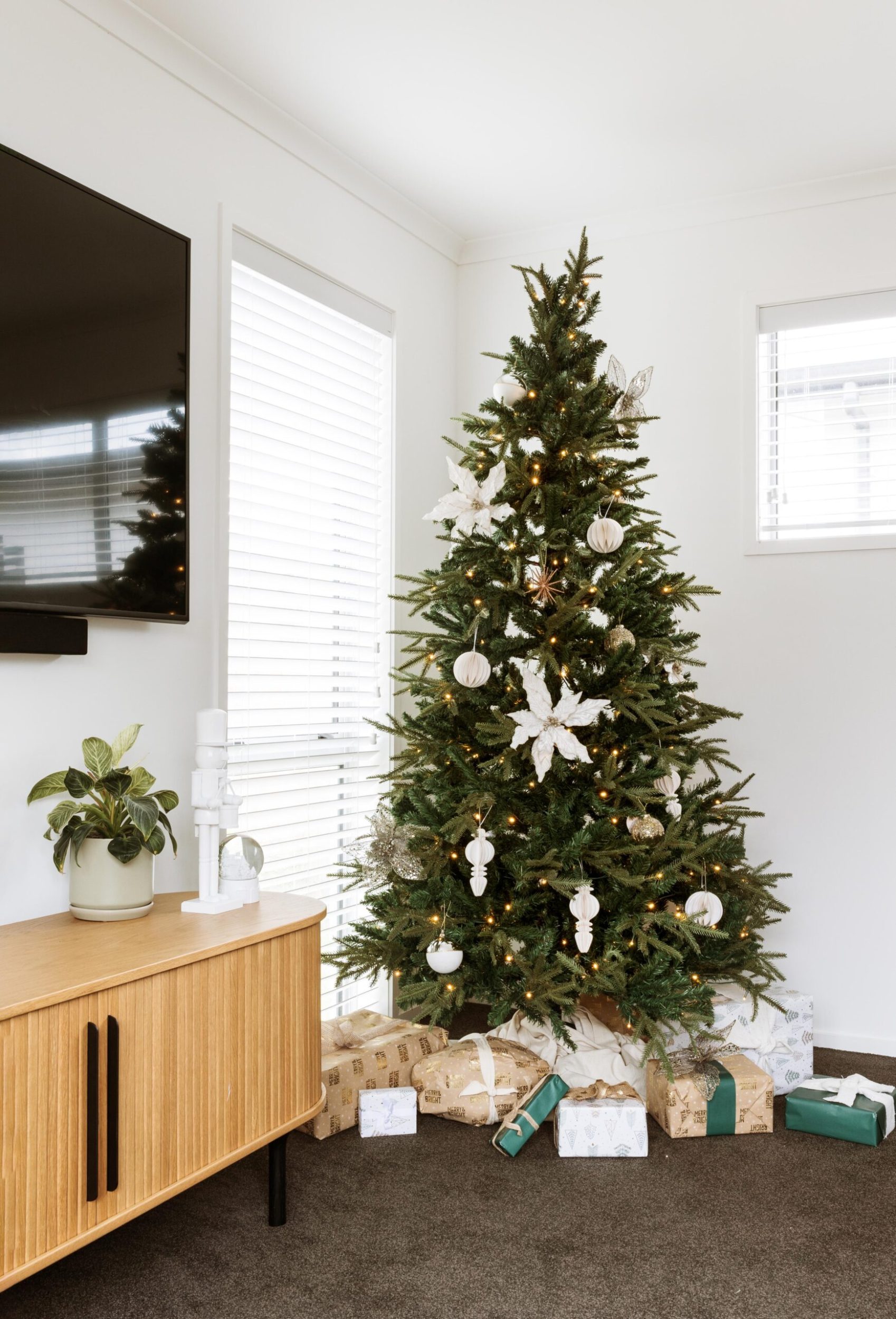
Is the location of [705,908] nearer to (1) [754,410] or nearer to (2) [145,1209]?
(2) [145,1209]

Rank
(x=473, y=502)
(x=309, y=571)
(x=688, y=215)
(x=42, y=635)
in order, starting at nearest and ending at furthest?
(x=42, y=635) < (x=473, y=502) < (x=309, y=571) < (x=688, y=215)

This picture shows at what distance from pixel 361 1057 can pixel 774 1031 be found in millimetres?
1115

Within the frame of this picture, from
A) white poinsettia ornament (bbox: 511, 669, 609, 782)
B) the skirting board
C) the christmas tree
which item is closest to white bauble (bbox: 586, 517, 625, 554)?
the christmas tree

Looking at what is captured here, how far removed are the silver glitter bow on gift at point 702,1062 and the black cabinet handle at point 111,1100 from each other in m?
1.36

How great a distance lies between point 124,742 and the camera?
82.7 inches

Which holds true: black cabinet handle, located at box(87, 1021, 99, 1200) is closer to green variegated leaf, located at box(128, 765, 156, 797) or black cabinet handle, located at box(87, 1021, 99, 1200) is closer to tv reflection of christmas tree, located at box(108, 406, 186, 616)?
green variegated leaf, located at box(128, 765, 156, 797)

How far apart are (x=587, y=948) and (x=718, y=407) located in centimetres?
193

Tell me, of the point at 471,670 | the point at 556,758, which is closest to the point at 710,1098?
the point at 556,758

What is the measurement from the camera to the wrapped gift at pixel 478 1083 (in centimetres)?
254

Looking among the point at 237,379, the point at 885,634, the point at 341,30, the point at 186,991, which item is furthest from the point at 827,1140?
the point at 341,30

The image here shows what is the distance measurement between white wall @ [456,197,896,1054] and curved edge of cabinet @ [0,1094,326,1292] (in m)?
1.85

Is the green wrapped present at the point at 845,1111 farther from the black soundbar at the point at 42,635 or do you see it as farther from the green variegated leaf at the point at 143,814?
the black soundbar at the point at 42,635

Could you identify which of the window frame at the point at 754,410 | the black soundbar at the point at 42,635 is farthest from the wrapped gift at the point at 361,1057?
the window frame at the point at 754,410

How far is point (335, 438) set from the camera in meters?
3.17
